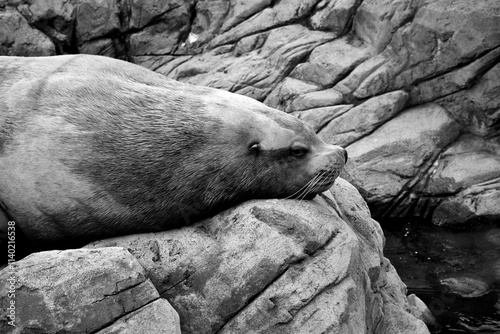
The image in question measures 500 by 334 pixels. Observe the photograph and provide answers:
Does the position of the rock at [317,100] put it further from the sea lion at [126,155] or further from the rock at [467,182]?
the sea lion at [126,155]

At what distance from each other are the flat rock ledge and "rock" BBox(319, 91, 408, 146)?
5.25 m

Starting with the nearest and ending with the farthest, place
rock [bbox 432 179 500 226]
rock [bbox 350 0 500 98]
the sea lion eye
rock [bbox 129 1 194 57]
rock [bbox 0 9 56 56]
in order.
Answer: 1. the sea lion eye
2. rock [bbox 432 179 500 226]
3. rock [bbox 350 0 500 98]
4. rock [bbox 0 9 56 56]
5. rock [bbox 129 1 194 57]

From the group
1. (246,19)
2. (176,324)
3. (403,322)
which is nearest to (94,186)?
(176,324)

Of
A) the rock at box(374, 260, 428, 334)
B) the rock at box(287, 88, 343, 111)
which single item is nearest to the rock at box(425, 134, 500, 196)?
the rock at box(287, 88, 343, 111)

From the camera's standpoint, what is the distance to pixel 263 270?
18.5 ft

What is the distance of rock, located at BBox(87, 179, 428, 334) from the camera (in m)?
5.53

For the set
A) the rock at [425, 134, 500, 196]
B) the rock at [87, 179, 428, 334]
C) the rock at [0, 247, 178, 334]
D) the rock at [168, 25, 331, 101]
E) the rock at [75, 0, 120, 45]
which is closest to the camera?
the rock at [0, 247, 178, 334]

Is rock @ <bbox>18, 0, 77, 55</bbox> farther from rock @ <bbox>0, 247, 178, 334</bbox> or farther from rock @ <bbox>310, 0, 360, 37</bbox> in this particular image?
rock @ <bbox>0, 247, 178, 334</bbox>

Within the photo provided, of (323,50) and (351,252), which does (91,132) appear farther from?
(323,50)

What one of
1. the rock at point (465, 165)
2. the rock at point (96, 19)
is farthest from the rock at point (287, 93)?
the rock at point (96, 19)

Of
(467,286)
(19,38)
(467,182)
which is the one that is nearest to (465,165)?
Answer: (467,182)

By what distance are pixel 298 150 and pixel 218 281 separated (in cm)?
142

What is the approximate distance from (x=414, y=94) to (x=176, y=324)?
7525 mm

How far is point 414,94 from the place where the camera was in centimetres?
1167
